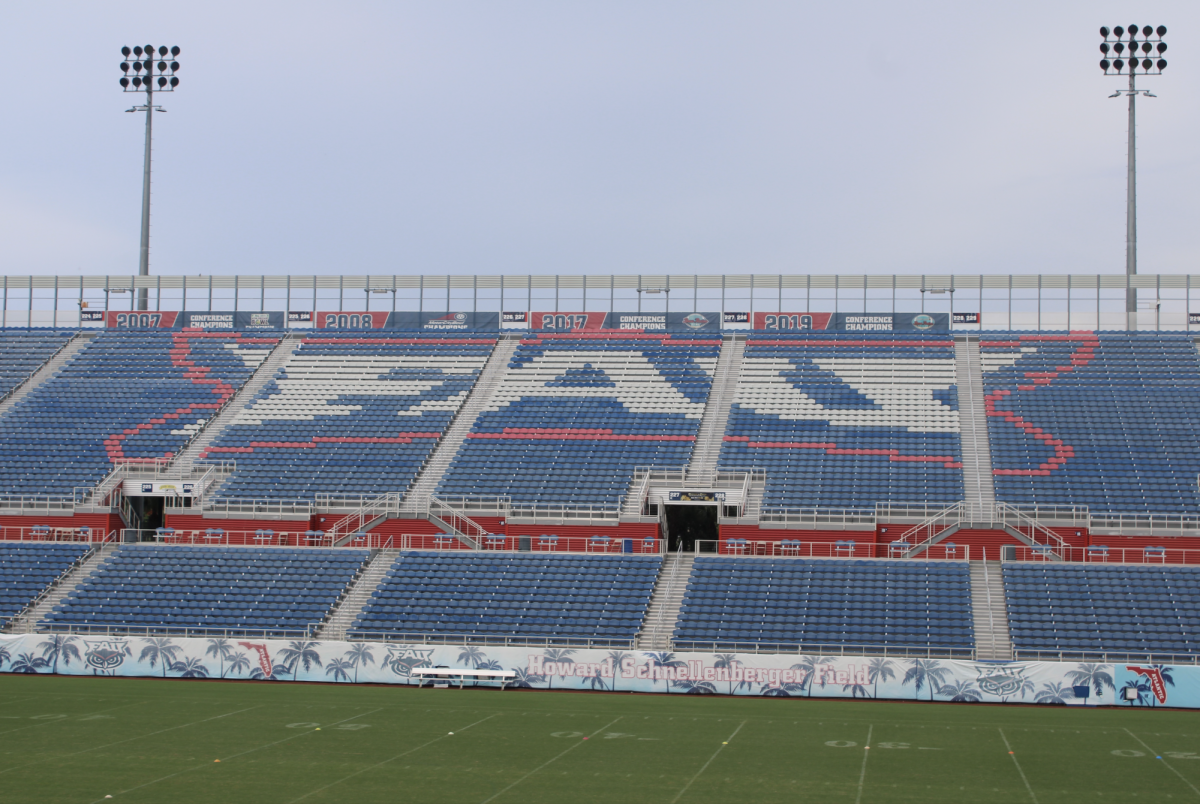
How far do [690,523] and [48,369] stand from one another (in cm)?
3540

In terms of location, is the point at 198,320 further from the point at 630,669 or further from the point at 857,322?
the point at 630,669

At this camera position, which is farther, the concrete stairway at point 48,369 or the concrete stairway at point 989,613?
the concrete stairway at point 48,369

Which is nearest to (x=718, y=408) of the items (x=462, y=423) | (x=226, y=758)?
(x=462, y=423)

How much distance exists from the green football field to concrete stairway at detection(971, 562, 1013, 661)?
5.54 meters

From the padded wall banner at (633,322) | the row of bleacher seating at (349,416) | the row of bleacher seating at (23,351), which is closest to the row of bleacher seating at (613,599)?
the row of bleacher seating at (349,416)

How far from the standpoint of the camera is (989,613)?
1538 inches

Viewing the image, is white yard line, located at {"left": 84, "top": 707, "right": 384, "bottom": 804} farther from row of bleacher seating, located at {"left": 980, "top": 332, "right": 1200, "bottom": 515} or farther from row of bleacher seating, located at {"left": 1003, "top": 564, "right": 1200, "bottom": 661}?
row of bleacher seating, located at {"left": 980, "top": 332, "right": 1200, "bottom": 515}

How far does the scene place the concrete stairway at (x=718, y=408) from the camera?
165 ft

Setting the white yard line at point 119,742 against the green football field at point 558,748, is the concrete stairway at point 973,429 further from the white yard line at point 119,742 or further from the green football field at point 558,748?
the white yard line at point 119,742

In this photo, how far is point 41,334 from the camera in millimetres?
64938

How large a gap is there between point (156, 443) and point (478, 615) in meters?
21.1

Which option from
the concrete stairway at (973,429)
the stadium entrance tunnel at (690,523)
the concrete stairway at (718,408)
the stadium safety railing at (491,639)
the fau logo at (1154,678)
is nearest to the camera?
the fau logo at (1154,678)

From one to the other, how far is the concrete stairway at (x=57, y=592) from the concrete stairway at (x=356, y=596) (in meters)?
10.2

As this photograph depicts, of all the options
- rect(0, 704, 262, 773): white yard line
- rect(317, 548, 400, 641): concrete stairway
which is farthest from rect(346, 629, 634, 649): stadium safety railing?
rect(0, 704, 262, 773): white yard line
